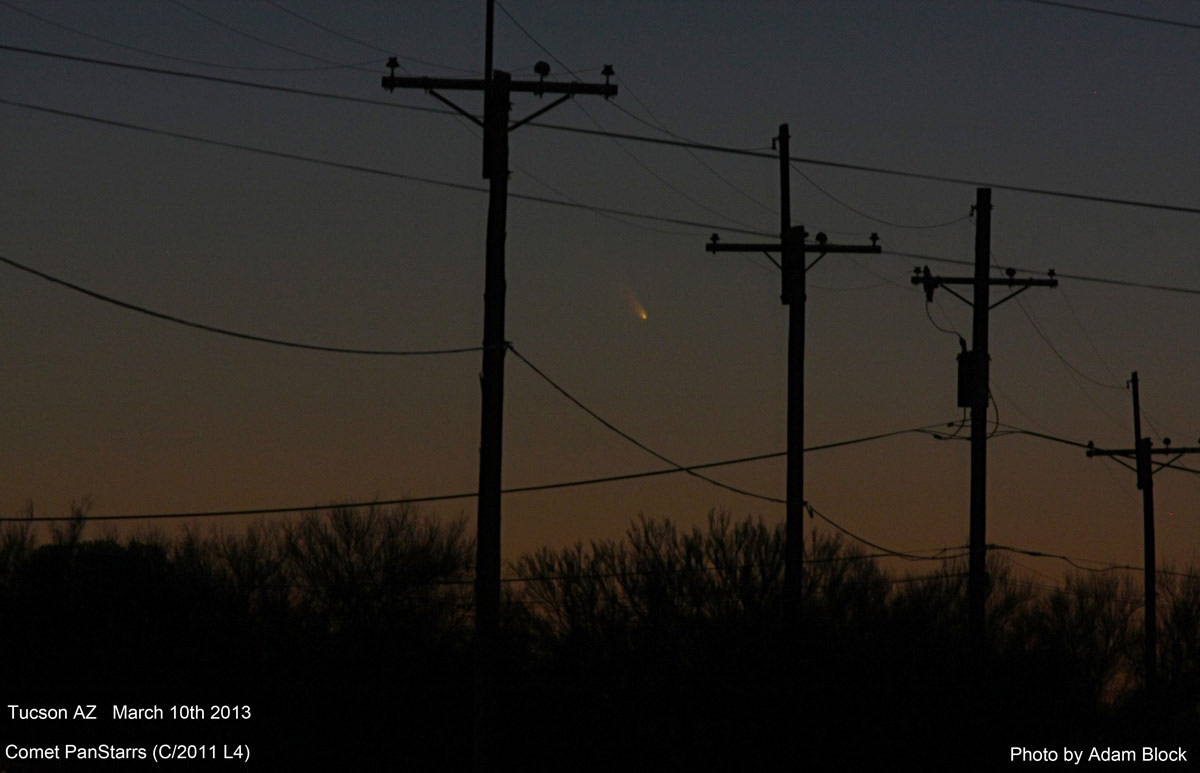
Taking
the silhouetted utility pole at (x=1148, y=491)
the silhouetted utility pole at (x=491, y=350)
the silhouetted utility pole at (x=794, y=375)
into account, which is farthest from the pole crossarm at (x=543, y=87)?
the silhouetted utility pole at (x=1148, y=491)

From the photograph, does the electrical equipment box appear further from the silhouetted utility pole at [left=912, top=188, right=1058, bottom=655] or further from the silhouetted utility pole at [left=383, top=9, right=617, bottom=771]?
the silhouetted utility pole at [left=383, top=9, right=617, bottom=771]

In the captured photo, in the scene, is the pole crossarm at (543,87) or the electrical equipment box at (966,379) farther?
the electrical equipment box at (966,379)

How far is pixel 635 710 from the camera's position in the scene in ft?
104

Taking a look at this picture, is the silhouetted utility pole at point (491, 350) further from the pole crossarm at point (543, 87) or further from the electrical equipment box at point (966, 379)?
the electrical equipment box at point (966, 379)

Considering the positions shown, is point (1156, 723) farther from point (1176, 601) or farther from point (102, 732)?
point (102, 732)

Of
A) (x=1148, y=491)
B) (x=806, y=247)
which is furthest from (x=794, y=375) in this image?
(x=1148, y=491)

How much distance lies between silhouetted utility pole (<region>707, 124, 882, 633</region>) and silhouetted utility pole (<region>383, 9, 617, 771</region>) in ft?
25.7

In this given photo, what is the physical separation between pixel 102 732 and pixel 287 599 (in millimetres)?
7156

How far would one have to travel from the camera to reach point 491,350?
18.1m

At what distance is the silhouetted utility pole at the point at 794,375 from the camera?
82.8ft

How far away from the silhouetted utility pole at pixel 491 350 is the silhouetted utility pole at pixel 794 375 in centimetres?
784

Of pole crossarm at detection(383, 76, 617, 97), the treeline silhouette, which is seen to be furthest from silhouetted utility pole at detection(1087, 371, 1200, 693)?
pole crossarm at detection(383, 76, 617, 97)

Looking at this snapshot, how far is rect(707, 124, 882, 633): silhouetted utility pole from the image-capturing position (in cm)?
2525

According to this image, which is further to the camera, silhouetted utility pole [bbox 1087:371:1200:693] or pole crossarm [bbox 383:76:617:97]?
silhouetted utility pole [bbox 1087:371:1200:693]
